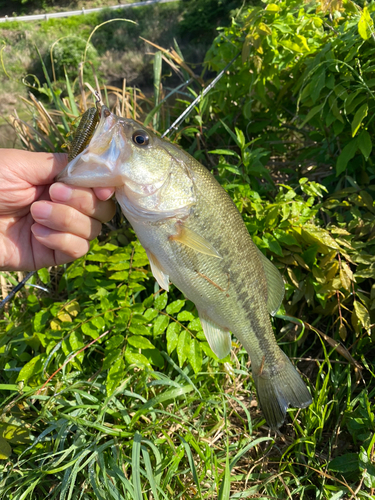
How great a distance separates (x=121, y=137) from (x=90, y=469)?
1652 mm

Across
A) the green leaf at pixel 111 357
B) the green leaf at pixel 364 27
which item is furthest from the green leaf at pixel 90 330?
the green leaf at pixel 364 27

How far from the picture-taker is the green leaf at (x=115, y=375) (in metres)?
1.84

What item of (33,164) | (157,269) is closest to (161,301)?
(157,269)

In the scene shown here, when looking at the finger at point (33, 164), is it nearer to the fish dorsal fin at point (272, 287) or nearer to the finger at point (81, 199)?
the finger at point (81, 199)

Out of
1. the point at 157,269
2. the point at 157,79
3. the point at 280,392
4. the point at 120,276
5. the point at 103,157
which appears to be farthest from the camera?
the point at 157,79

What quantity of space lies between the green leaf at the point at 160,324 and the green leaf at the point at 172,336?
0.21 feet

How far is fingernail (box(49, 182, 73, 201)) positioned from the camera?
1479 mm

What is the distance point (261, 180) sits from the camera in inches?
136

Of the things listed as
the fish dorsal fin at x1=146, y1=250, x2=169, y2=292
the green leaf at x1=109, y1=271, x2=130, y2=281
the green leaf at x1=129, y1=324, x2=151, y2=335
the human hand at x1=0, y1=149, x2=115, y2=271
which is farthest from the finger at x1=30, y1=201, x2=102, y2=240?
the green leaf at x1=129, y1=324, x2=151, y2=335

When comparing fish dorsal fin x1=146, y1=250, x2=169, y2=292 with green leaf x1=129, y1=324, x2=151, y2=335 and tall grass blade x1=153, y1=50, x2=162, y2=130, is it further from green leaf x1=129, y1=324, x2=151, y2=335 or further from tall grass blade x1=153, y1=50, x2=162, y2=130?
tall grass blade x1=153, y1=50, x2=162, y2=130

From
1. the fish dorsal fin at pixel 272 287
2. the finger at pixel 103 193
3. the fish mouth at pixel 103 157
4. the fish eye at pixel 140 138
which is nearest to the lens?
the fish mouth at pixel 103 157

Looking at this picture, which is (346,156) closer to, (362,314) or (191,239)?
(362,314)

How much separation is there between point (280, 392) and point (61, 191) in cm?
145

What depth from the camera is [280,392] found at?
172 cm
